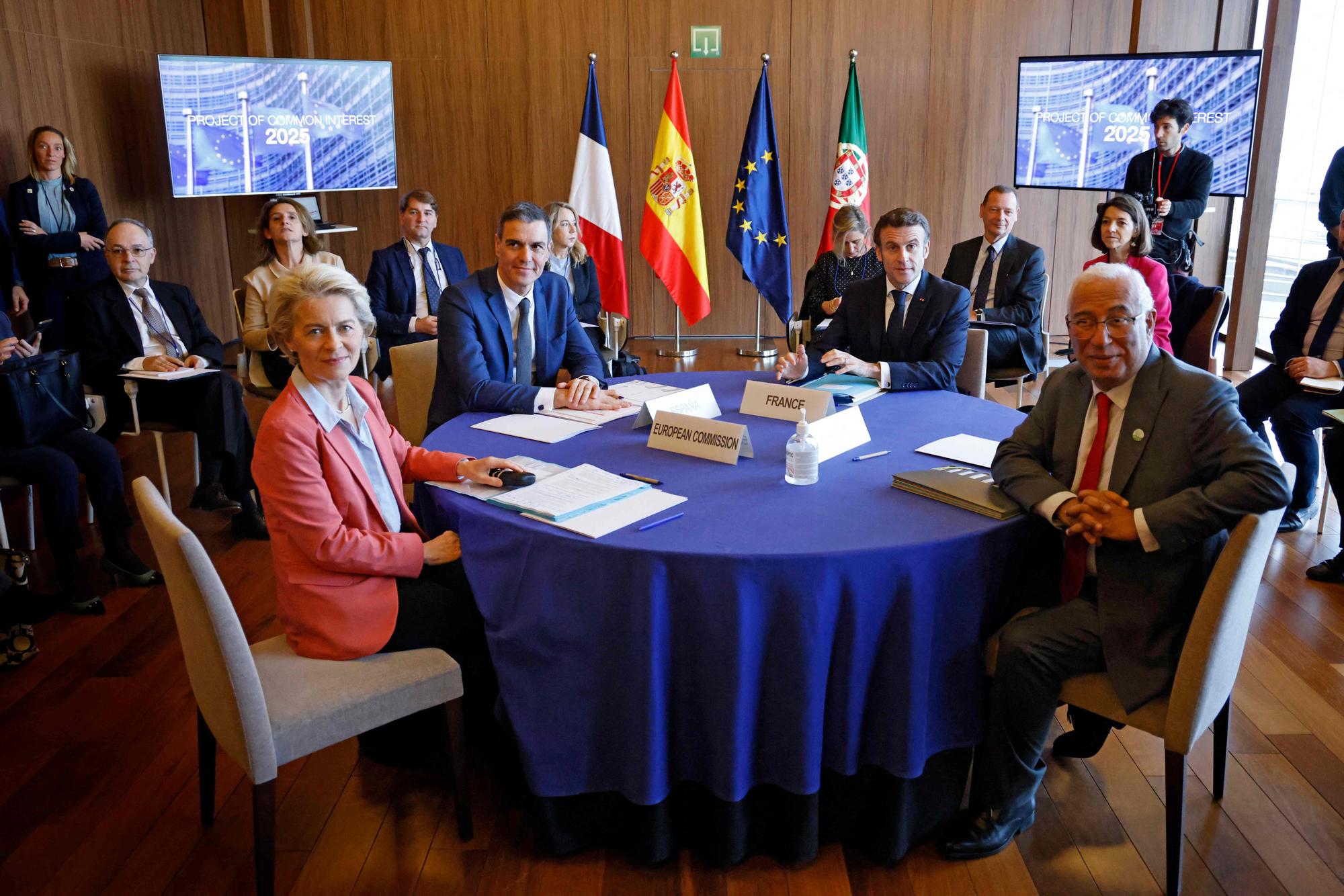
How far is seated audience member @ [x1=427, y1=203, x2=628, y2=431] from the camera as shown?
9.86 ft

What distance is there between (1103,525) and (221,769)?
2.17m

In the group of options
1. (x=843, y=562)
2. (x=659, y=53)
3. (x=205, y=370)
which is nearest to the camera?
(x=843, y=562)

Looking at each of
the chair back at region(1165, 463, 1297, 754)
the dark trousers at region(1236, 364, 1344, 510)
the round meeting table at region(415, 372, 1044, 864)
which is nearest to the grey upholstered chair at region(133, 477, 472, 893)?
the round meeting table at region(415, 372, 1044, 864)

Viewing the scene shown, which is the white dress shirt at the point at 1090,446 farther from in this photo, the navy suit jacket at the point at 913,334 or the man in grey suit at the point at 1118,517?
the navy suit jacket at the point at 913,334

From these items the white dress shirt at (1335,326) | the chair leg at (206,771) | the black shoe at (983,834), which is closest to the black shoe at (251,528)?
the chair leg at (206,771)

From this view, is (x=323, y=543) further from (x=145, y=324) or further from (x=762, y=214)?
(x=762, y=214)

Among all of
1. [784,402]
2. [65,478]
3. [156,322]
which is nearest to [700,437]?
[784,402]

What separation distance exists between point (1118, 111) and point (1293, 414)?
11.1ft

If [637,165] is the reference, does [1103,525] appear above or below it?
below

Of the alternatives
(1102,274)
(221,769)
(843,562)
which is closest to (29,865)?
(221,769)

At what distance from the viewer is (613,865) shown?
84.8 inches

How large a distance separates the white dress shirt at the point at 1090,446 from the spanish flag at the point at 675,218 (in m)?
5.46

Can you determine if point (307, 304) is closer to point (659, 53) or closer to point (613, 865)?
point (613, 865)

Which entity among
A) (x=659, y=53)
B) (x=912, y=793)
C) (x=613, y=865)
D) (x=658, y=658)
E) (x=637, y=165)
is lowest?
(x=613, y=865)
